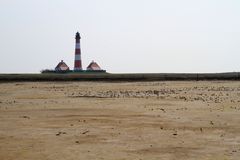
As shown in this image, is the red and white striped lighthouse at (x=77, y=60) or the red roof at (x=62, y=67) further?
the red roof at (x=62, y=67)

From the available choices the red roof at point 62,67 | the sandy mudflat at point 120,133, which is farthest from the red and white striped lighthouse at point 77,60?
the sandy mudflat at point 120,133

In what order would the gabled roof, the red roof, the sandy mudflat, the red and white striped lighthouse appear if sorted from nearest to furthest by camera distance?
1. the sandy mudflat
2. the red and white striped lighthouse
3. the red roof
4. the gabled roof

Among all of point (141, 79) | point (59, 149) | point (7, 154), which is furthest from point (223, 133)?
point (141, 79)

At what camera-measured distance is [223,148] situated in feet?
40.1

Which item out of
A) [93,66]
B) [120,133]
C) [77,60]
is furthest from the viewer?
[93,66]

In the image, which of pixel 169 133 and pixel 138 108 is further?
pixel 138 108

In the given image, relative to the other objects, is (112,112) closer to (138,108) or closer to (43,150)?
(138,108)

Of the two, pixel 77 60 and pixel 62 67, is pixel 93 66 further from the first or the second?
pixel 77 60

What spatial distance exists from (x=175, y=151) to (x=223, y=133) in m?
3.23

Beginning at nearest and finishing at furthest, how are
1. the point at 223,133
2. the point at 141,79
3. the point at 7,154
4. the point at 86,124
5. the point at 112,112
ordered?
the point at 7,154, the point at 223,133, the point at 86,124, the point at 112,112, the point at 141,79

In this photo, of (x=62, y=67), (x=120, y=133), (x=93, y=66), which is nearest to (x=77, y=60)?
(x=62, y=67)

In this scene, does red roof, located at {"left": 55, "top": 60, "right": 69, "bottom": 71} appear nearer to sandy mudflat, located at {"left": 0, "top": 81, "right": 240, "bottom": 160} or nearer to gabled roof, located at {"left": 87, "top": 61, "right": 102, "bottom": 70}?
gabled roof, located at {"left": 87, "top": 61, "right": 102, "bottom": 70}

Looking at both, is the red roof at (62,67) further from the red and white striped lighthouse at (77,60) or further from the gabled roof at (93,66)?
the red and white striped lighthouse at (77,60)

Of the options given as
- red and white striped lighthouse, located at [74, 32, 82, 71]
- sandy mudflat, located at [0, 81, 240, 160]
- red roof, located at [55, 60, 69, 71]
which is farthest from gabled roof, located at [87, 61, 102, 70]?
sandy mudflat, located at [0, 81, 240, 160]
